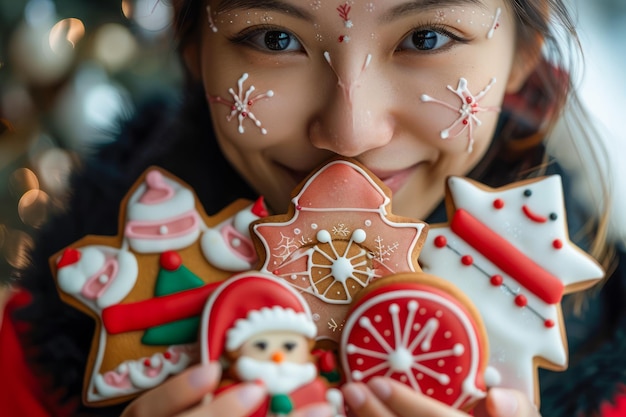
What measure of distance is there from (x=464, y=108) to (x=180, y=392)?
1.44ft

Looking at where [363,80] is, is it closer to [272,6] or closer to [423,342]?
[272,6]

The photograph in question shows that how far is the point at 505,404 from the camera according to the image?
2.22ft

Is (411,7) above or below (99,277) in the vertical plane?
above

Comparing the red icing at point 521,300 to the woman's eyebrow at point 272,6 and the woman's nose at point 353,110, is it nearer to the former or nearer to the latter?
the woman's nose at point 353,110

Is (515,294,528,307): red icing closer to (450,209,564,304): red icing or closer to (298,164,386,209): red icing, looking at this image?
(450,209,564,304): red icing

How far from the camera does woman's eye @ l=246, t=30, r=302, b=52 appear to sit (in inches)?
30.1

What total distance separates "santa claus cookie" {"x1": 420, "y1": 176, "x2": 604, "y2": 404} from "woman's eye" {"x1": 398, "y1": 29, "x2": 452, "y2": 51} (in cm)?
15

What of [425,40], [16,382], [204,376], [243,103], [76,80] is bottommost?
[16,382]

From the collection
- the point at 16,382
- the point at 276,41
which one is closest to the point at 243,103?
the point at 276,41

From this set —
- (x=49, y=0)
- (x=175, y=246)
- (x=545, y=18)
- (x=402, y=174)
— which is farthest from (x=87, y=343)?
→ (x=545, y=18)

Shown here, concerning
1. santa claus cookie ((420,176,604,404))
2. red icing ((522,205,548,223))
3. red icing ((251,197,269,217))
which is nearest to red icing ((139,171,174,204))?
red icing ((251,197,269,217))

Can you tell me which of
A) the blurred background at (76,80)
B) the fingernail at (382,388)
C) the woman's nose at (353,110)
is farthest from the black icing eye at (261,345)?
the blurred background at (76,80)

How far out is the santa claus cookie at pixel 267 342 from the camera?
25.6 inches

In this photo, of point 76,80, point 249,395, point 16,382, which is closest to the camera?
point 249,395
